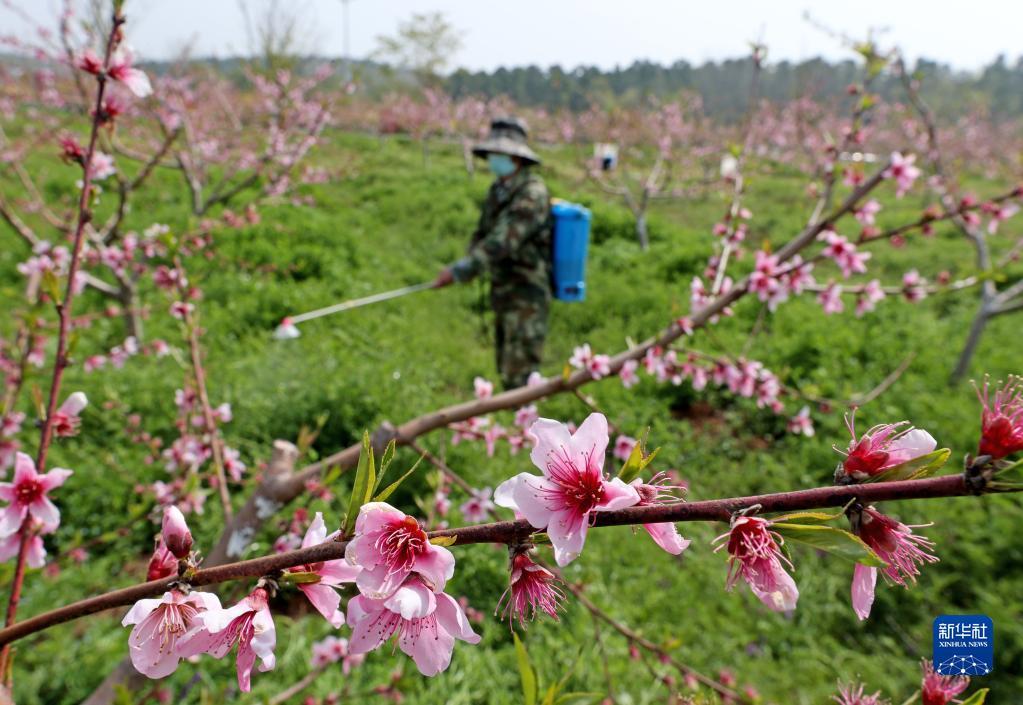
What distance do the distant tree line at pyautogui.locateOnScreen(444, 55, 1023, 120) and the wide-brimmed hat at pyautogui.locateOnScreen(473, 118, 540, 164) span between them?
33675 mm

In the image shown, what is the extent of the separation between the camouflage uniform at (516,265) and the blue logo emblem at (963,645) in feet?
12.0

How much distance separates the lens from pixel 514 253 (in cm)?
436

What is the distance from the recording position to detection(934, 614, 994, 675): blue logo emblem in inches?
29.0

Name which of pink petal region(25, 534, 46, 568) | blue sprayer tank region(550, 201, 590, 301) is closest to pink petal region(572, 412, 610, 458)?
pink petal region(25, 534, 46, 568)

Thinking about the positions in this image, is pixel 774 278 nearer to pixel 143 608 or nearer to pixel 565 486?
pixel 565 486

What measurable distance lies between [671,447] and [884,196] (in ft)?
50.2

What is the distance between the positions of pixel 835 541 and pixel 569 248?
13.4 ft

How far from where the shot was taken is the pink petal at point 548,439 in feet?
2.14

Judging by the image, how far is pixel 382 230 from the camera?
1052cm

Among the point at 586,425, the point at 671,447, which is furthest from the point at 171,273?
the point at 671,447

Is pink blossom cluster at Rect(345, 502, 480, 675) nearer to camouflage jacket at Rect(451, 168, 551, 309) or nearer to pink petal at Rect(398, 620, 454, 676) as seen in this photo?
pink petal at Rect(398, 620, 454, 676)

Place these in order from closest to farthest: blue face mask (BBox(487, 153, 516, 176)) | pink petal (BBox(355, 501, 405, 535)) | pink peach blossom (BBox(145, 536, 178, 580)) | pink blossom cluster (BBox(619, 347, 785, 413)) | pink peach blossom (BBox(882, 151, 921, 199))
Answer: pink petal (BBox(355, 501, 405, 535)) < pink peach blossom (BBox(145, 536, 178, 580)) < pink peach blossom (BBox(882, 151, 921, 199)) < pink blossom cluster (BBox(619, 347, 785, 413)) < blue face mask (BBox(487, 153, 516, 176))

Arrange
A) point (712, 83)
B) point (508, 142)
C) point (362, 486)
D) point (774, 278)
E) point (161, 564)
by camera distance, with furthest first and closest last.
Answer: point (712, 83)
point (508, 142)
point (774, 278)
point (161, 564)
point (362, 486)

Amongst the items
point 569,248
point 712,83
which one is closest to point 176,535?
point 569,248
